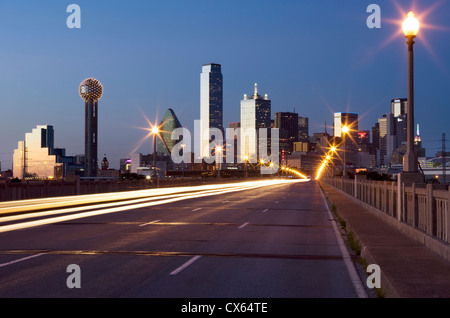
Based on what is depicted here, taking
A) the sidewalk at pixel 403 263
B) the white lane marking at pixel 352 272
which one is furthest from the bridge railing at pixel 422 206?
the white lane marking at pixel 352 272

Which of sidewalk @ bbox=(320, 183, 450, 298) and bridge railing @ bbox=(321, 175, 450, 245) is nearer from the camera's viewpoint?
sidewalk @ bbox=(320, 183, 450, 298)

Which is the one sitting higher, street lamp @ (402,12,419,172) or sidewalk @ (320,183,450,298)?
street lamp @ (402,12,419,172)

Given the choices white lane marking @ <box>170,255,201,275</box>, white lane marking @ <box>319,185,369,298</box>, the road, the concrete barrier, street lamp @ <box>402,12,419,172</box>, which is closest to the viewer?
→ white lane marking @ <box>319,185,369,298</box>

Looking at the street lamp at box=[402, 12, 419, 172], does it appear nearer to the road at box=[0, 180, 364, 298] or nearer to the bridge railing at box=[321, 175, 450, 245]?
the bridge railing at box=[321, 175, 450, 245]

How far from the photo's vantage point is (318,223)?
→ 2111 cm

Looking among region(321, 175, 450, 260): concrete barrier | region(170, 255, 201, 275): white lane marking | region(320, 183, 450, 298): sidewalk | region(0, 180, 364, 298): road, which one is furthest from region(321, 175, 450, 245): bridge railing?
region(170, 255, 201, 275): white lane marking

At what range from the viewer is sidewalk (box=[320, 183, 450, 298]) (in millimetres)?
7758

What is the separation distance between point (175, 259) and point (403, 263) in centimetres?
480

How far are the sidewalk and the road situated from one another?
23.7 inches

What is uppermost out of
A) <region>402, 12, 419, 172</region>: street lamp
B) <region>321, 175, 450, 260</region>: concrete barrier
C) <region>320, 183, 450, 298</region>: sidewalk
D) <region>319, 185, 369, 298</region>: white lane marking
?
<region>402, 12, 419, 172</region>: street lamp

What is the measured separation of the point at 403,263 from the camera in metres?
9.97

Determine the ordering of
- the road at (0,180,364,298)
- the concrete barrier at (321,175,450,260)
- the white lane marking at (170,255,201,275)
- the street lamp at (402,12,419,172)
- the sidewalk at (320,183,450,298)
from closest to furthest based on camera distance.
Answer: the sidewalk at (320,183,450,298), the road at (0,180,364,298), the white lane marking at (170,255,201,275), the concrete barrier at (321,175,450,260), the street lamp at (402,12,419,172)

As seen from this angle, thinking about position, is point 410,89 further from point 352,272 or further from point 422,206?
point 352,272
